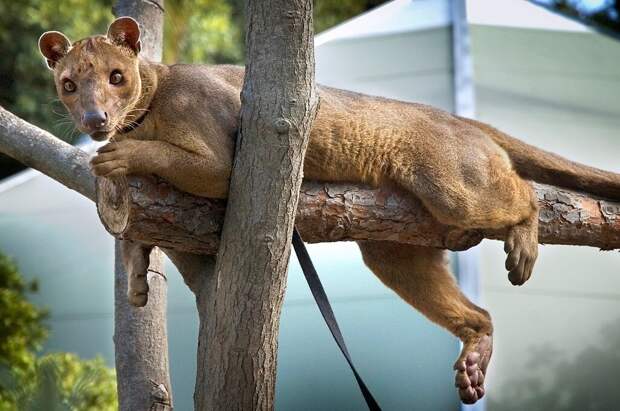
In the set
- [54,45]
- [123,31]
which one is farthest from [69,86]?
[123,31]

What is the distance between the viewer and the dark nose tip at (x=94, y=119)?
434cm

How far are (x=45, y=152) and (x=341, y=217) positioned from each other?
5.74 feet

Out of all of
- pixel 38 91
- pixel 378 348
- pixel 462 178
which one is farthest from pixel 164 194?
pixel 38 91

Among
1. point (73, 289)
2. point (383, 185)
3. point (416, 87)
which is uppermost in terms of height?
point (416, 87)

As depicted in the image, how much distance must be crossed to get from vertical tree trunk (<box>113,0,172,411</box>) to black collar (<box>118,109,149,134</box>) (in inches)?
49.5

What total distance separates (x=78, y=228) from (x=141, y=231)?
5.26 meters

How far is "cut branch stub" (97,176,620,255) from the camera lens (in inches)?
172

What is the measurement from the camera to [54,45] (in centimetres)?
473

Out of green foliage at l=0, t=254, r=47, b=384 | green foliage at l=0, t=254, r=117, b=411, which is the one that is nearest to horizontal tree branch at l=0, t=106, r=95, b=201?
green foliage at l=0, t=254, r=117, b=411

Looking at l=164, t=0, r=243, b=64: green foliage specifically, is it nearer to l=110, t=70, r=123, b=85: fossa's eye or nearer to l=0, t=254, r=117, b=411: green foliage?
l=0, t=254, r=117, b=411: green foliage

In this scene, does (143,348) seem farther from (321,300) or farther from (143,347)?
(321,300)

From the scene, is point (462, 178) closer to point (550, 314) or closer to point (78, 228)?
point (550, 314)

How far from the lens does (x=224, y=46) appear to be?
53.5 feet

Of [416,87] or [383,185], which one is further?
[416,87]
